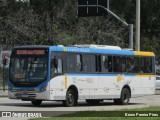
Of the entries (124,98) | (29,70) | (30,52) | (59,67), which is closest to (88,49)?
(59,67)

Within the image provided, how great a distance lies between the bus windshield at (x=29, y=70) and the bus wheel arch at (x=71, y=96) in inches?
68.6

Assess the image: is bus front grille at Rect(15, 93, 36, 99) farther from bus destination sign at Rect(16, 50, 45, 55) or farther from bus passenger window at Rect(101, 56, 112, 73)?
bus passenger window at Rect(101, 56, 112, 73)

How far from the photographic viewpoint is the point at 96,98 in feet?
95.6

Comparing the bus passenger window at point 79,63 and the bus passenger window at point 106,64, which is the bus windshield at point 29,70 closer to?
the bus passenger window at point 79,63

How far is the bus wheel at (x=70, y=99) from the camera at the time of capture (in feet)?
→ 89.2

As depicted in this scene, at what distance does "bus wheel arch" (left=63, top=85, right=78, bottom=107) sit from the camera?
1070 inches

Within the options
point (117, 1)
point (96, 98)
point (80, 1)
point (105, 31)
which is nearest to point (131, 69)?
point (96, 98)

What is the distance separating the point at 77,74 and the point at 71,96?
3.72 feet

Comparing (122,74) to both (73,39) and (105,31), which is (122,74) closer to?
(73,39)

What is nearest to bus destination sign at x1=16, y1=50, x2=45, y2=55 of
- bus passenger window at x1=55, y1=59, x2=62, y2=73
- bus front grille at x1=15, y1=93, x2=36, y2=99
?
bus passenger window at x1=55, y1=59, x2=62, y2=73

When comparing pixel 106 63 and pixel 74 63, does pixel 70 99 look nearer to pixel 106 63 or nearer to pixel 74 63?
pixel 74 63

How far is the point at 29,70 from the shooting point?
26.5 m

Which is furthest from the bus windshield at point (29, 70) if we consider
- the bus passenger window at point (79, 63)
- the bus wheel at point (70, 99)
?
the bus passenger window at point (79, 63)

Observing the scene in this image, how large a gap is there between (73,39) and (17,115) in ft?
133
